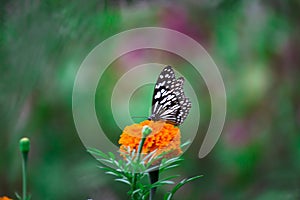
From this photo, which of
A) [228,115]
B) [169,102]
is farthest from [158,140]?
[228,115]

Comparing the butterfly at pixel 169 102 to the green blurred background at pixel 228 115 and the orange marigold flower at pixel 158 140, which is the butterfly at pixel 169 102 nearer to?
the orange marigold flower at pixel 158 140

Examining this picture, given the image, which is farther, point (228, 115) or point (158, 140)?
point (228, 115)

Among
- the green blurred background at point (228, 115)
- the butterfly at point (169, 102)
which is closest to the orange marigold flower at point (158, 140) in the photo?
the butterfly at point (169, 102)

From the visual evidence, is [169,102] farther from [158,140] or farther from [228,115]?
[228,115]

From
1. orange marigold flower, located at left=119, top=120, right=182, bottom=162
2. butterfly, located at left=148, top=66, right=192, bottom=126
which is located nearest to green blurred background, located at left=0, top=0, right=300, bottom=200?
butterfly, located at left=148, top=66, right=192, bottom=126
